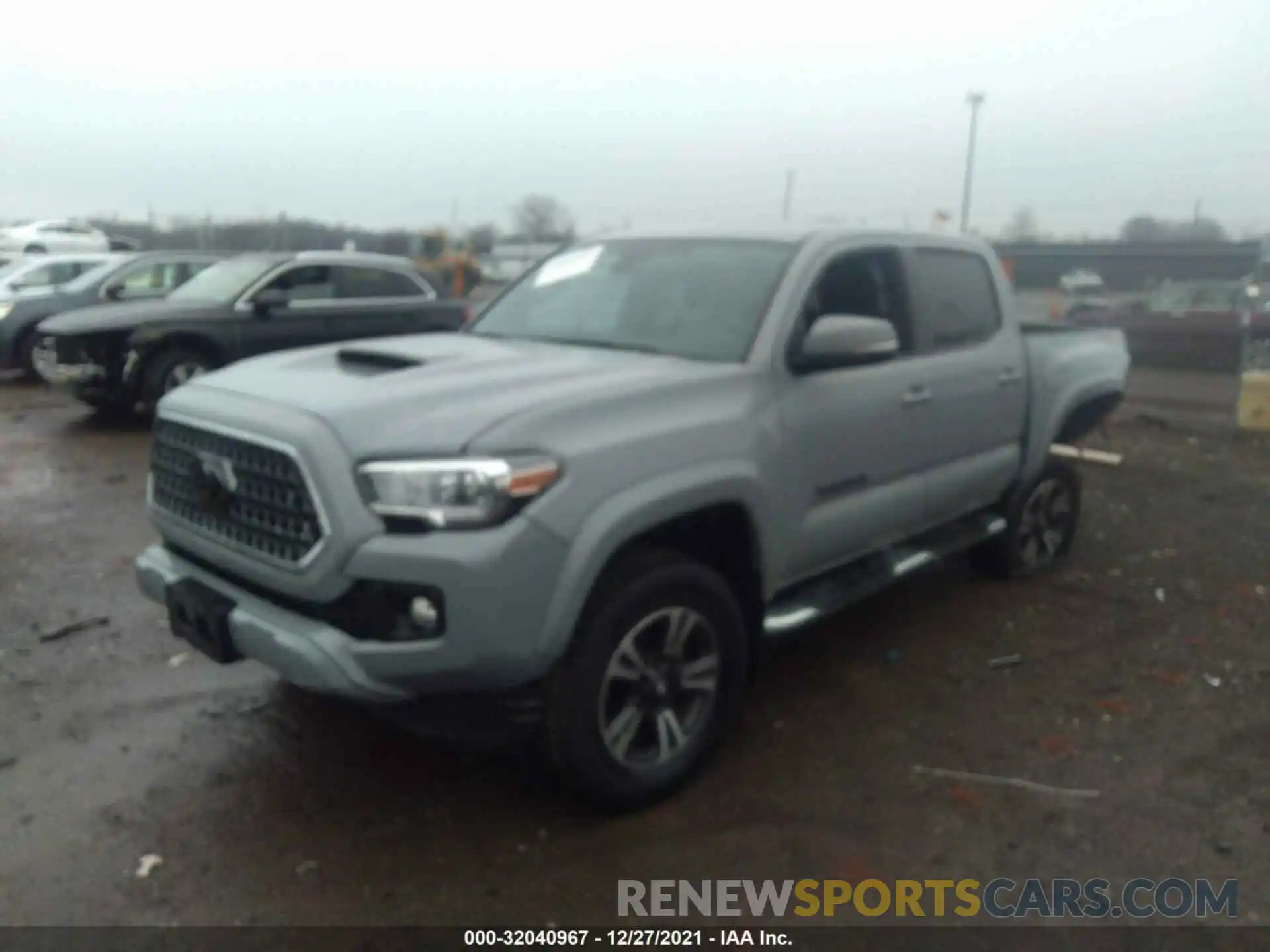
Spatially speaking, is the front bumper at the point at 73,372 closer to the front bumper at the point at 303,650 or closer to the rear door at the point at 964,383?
the front bumper at the point at 303,650

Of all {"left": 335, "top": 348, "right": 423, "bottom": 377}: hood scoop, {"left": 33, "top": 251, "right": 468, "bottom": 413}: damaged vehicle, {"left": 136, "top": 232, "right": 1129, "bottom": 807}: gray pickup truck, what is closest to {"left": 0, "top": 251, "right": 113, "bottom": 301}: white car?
{"left": 33, "top": 251, "right": 468, "bottom": 413}: damaged vehicle

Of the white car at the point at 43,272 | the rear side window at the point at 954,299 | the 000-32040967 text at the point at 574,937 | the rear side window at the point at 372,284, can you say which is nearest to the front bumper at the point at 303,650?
the 000-32040967 text at the point at 574,937

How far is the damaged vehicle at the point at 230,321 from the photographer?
32.2 ft

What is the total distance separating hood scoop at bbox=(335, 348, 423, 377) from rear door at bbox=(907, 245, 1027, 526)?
2128mm

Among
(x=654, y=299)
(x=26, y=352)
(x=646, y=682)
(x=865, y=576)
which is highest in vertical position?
(x=654, y=299)

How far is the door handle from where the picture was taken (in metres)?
4.47

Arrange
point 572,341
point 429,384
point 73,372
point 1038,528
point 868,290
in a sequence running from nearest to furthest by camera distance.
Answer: point 429,384
point 572,341
point 868,290
point 1038,528
point 73,372

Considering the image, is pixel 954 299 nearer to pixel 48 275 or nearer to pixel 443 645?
pixel 443 645

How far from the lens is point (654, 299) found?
4328 millimetres

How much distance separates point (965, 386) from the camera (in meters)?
4.90

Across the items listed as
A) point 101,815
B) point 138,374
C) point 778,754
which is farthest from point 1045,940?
point 138,374

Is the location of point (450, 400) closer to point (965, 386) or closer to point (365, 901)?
point (365, 901)

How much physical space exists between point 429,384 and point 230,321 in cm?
752

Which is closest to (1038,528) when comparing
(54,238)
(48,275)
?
(48,275)
